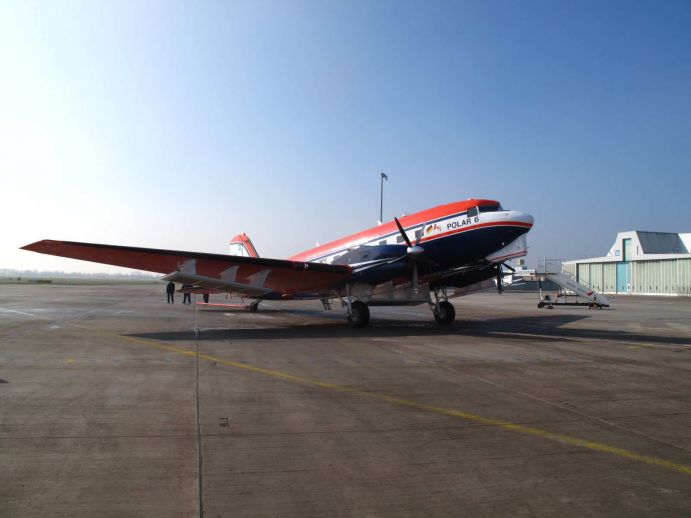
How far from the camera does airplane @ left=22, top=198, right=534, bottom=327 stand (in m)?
16.3

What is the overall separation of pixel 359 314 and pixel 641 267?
60.1m

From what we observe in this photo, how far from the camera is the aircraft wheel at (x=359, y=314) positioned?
18.8 meters

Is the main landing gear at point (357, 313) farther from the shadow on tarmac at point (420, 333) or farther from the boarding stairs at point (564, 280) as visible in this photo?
the boarding stairs at point (564, 280)

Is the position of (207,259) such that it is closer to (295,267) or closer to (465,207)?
(295,267)

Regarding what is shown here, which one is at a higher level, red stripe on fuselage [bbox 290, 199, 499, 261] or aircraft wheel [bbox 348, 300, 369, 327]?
red stripe on fuselage [bbox 290, 199, 499, 261]

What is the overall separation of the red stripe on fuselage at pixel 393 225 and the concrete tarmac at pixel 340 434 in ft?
23.8

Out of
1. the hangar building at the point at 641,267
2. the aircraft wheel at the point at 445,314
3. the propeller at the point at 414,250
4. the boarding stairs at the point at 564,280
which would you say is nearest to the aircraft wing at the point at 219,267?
the propeller at the point at 414,250

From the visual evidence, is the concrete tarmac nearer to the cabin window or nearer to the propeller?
the propeller

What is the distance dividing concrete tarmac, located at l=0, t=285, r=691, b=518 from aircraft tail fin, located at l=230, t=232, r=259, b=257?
18505mm

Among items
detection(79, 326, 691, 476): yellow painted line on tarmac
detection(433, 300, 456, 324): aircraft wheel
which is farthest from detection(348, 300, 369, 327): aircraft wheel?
detection(79, 326, 691, 476): yellow painted line on tarmac

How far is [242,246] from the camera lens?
30.5 meters

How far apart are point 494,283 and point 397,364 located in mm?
13195

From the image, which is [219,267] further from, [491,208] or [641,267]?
[641,267]

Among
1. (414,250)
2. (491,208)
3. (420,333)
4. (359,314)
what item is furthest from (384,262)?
(491,208)
